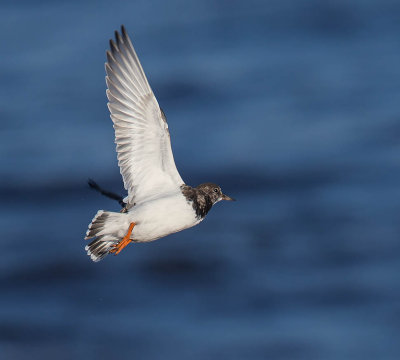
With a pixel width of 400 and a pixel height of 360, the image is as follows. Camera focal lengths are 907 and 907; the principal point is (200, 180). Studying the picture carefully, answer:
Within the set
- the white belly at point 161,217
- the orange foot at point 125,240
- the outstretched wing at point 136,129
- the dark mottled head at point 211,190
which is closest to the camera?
the white belly at point 161,217

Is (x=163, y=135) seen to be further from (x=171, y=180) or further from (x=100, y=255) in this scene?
(x=100, y=255)

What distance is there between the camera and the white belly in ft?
31.1

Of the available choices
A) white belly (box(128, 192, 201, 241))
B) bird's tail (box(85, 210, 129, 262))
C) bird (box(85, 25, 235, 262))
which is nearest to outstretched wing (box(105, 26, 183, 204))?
bird (box(85, 25, 235, 262))

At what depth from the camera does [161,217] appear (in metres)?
9.47

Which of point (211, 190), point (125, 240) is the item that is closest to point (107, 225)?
point (125, 240)

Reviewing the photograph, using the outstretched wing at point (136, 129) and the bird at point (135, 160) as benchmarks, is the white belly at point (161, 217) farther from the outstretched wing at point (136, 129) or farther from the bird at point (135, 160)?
the outstretched wing at point (136, 129)

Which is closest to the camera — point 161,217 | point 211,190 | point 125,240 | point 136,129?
point 161,217

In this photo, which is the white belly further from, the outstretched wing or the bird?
the outstretched wing

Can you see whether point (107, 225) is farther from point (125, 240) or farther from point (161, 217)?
point (161, 217)

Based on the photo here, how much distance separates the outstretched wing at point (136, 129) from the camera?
32.5ft

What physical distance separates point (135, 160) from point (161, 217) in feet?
2.87

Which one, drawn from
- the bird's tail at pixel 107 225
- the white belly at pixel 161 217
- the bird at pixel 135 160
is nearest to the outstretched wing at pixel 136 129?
the bird at pixel 135 160

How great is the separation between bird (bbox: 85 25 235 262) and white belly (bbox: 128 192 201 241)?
0.04 ft

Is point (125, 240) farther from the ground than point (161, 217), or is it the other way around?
point (161, 217)
